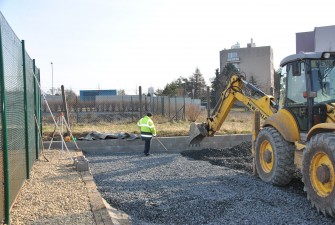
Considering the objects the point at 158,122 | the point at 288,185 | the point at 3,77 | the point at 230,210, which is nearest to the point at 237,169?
the point at 288,185

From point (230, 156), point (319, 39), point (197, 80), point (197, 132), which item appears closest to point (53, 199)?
point (197, 132)

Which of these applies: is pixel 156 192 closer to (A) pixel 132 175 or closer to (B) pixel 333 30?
(A) pixel 132 175

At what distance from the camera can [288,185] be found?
8258 mm

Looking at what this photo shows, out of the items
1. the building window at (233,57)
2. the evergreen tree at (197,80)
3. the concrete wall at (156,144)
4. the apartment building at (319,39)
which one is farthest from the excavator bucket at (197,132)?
the building window at (233,57)

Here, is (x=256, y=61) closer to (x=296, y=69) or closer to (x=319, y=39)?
(x=319, y=39)

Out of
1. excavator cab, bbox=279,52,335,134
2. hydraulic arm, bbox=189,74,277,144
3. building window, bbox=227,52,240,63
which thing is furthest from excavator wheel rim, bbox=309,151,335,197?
building window, bbox=227,52,240,63

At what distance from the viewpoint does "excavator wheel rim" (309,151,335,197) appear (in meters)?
5.93

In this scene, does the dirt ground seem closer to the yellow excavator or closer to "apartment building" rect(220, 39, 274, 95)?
the yellow excavator

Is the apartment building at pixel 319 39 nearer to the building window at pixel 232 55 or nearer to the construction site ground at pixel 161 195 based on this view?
the construction site ground at pixel 161 195

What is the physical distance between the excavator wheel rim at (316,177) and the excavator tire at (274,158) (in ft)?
5.03

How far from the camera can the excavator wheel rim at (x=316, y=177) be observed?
233 inches

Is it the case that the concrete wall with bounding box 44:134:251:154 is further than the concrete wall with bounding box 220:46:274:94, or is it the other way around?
the concrete wall with bounding box 220:46:274:94

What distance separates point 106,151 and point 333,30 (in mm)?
26479

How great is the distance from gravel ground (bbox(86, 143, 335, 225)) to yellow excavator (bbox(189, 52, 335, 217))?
34 centimetres
